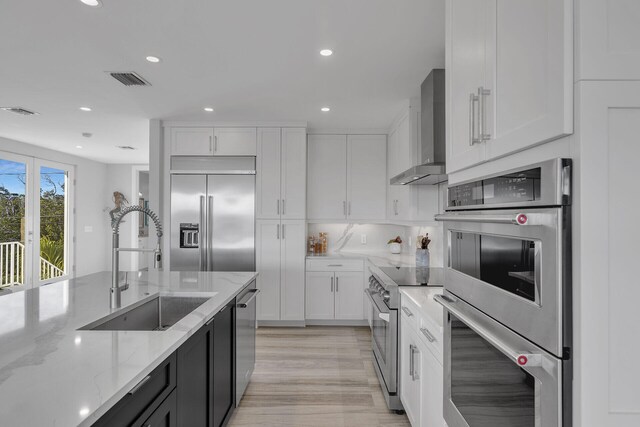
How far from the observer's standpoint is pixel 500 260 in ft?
3.45

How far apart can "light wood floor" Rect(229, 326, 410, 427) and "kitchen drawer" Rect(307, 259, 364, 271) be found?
0.78 m

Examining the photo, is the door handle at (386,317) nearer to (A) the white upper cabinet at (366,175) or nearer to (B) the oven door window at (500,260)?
(B) the oven door window at (500,260)

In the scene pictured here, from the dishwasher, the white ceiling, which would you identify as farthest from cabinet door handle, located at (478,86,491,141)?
the dishwasher

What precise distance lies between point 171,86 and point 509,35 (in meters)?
3.02

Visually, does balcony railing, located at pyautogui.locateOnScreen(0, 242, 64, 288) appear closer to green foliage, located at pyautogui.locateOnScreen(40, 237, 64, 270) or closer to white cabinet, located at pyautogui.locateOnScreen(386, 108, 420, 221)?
green foliage, located at pyautogui.locateOnScreen(40, 237, 64, 270)

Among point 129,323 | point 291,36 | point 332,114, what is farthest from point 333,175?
point 129,323

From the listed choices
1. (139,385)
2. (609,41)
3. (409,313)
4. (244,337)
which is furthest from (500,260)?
(244,337)

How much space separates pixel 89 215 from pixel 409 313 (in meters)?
7.36

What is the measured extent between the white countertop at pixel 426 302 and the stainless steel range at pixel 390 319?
10cm

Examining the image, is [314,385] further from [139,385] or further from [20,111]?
[20,111]

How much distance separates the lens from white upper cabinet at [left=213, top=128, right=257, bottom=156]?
450cm

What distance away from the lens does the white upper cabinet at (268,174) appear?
4512 mm

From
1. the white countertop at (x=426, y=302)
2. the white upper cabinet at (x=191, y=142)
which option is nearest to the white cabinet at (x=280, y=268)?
the white upper cabinet at (x=191, y=142)

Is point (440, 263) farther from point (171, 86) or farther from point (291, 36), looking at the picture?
point (171, 86)
